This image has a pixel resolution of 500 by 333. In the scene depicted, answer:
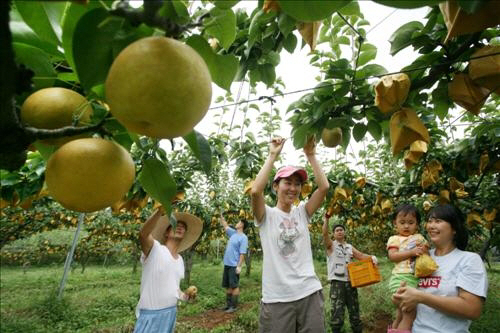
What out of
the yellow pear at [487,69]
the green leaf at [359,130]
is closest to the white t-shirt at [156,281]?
the green leaf at [359,130]

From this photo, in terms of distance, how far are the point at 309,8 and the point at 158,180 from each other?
371 mm

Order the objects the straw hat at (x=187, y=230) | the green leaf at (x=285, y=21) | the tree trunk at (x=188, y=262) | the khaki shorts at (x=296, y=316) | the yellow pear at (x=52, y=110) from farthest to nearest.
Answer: the tree trunk at (x=188, y=262)
the straw hat at (x=187, y=230)
the khaki shorts at (x=296, y=316)
the green leaf at (x=285, y=21)
the yellow pear at (x=52, y=110)

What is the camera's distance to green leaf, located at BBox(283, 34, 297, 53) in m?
1.22

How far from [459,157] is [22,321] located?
6671mm

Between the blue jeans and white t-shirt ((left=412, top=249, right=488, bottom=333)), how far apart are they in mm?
1572

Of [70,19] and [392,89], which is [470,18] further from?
[70,19]

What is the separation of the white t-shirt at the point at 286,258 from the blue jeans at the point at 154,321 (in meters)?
0.79

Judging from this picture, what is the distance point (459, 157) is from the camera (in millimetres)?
2594

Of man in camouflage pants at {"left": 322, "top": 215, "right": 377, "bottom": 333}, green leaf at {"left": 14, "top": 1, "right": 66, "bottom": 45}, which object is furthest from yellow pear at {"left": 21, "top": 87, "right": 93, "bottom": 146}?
man in camouflage pants at {"left": 322, "top": 215, "right": 377, "bottom": 333}

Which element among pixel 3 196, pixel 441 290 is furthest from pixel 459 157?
pixel 3 196

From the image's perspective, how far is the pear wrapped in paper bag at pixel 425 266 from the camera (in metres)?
1.77

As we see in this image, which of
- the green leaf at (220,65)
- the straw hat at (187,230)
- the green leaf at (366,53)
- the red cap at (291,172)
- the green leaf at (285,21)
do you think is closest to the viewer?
the green leaf at (220,65)

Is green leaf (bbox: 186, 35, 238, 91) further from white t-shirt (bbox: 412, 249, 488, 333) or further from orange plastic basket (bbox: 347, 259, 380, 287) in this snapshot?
orange plastic basket (bbox: 347, 259, 380, 287)

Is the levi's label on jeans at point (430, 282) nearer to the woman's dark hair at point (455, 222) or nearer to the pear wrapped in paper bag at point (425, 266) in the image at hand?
the pear wrapped in paper bag at point (425, 266)
